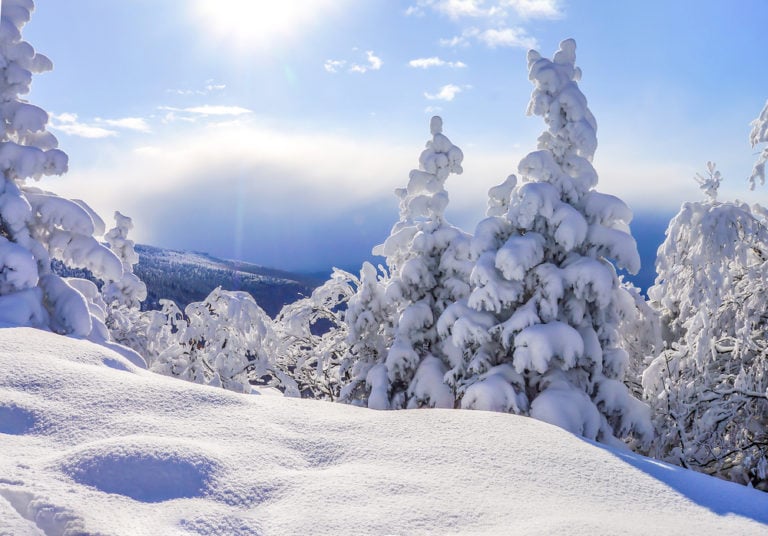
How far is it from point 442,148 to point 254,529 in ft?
42.1

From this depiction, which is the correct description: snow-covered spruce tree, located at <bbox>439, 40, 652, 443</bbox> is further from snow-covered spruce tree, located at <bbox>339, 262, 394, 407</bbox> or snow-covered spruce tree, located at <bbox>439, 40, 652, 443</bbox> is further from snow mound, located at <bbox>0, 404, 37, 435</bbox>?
snow mound, located at <bbox>0, 404, 37, 435</bbox>

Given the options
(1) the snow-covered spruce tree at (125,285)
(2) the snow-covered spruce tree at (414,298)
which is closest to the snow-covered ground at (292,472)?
(2) the snow-covered spruce tree at (414,298)

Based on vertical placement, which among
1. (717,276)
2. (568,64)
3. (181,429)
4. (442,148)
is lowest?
(181,429)

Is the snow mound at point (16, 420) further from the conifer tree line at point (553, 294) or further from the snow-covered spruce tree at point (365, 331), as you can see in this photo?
the snow-covered spruce tree at point (365, 331)

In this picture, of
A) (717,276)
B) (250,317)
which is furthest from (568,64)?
(250,317)

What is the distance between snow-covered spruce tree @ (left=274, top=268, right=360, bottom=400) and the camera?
18281 mm

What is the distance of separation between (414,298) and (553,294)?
4.40m

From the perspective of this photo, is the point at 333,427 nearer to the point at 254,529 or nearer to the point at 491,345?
the point at 254,529

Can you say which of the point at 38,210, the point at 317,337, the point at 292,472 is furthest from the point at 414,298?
the point at 292,472

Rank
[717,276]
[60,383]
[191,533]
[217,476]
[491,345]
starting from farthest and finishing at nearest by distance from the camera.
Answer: [491,345]
[717,276]
[60,383]
[217,476]
[191,533]

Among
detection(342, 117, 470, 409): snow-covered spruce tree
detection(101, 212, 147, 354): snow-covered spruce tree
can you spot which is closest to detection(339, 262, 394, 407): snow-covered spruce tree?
detection(342, 117, 470, 409): snow-covered spruce tree

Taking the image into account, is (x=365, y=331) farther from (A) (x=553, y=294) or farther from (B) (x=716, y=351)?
(B) (x=716, y=351)

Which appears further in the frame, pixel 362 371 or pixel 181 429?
pixel 362 371

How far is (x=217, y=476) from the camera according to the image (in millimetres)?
3984
